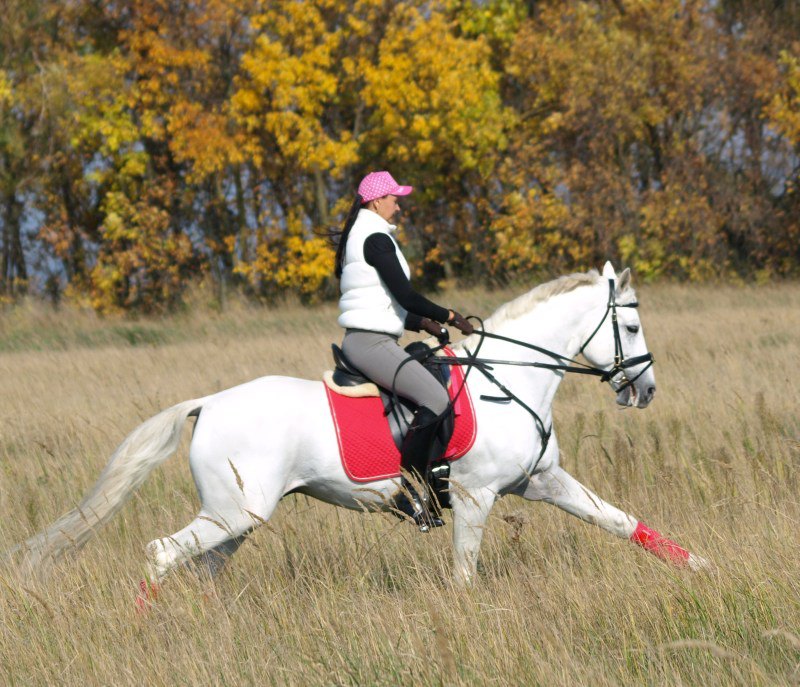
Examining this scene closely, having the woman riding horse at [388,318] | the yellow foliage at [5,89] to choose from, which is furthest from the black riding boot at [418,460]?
the yellow foliage at [5,89]

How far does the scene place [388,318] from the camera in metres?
5.64

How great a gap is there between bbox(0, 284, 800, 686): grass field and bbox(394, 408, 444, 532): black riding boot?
25 centimetres

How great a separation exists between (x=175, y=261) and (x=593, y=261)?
10568mm

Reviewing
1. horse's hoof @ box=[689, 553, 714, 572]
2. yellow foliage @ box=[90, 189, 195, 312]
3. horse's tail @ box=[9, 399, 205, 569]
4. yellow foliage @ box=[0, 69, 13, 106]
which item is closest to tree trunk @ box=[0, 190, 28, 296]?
yellow foliage @ box=[90, 189, 195, 312]

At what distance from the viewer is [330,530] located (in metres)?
6.43

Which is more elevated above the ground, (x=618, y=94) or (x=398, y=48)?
(x=398, y=48)

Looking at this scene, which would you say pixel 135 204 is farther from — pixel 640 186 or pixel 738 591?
pixel 738 591

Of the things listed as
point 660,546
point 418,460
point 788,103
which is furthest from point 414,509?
point 788,103

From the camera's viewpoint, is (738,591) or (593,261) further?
(593,261)

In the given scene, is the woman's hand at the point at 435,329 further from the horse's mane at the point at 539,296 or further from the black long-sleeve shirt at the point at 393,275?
the horse's mane at the point at 539,296

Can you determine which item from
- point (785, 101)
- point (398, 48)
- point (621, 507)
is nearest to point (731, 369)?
point (621, 507)

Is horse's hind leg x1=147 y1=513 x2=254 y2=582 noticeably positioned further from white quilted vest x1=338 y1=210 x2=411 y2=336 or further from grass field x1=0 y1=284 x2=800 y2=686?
white quilted vest x1=338 y1=210 x2=411 y2=336

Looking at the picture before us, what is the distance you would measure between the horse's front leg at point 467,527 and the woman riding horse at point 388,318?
4.5 inches

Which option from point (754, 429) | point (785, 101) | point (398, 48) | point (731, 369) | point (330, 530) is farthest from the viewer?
point (785, 101)
